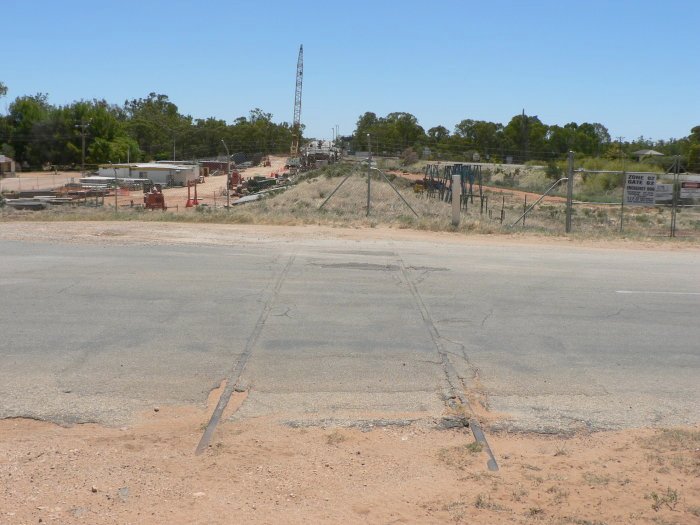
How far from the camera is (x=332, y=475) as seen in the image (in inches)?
224

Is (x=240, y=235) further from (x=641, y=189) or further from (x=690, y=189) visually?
(x=690, y=189)

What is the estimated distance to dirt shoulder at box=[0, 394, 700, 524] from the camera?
5070 mm

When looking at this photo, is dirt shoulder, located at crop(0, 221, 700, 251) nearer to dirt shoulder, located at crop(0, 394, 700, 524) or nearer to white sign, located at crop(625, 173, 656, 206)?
white sign, located at crop(625, 173, 656, 206)

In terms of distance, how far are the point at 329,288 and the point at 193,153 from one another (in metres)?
109

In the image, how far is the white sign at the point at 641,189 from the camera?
23406 mm

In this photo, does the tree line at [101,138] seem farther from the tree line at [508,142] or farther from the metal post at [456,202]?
the metal post at [456,202]

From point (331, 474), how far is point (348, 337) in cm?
391

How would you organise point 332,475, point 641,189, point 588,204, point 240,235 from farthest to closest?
1. point 588,204
2. point 641,189
3. point 240,235
4. point 332,475

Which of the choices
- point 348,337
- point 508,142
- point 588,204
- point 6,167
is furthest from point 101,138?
point 348,337

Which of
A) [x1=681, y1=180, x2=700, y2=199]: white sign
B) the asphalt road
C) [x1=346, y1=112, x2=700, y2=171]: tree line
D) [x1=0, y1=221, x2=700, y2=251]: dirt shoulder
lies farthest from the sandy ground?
[x1=346, y1=112, x2=700, y2=171]: tree line

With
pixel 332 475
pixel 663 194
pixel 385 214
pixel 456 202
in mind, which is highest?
pixel 663 194

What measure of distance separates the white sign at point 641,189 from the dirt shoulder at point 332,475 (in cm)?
1778

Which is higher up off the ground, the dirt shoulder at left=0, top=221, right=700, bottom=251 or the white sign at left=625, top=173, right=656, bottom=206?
the white sign at left=625, top=173, right=656, bottom=206

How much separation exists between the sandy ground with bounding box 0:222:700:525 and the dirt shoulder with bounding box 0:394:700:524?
0.01 m
